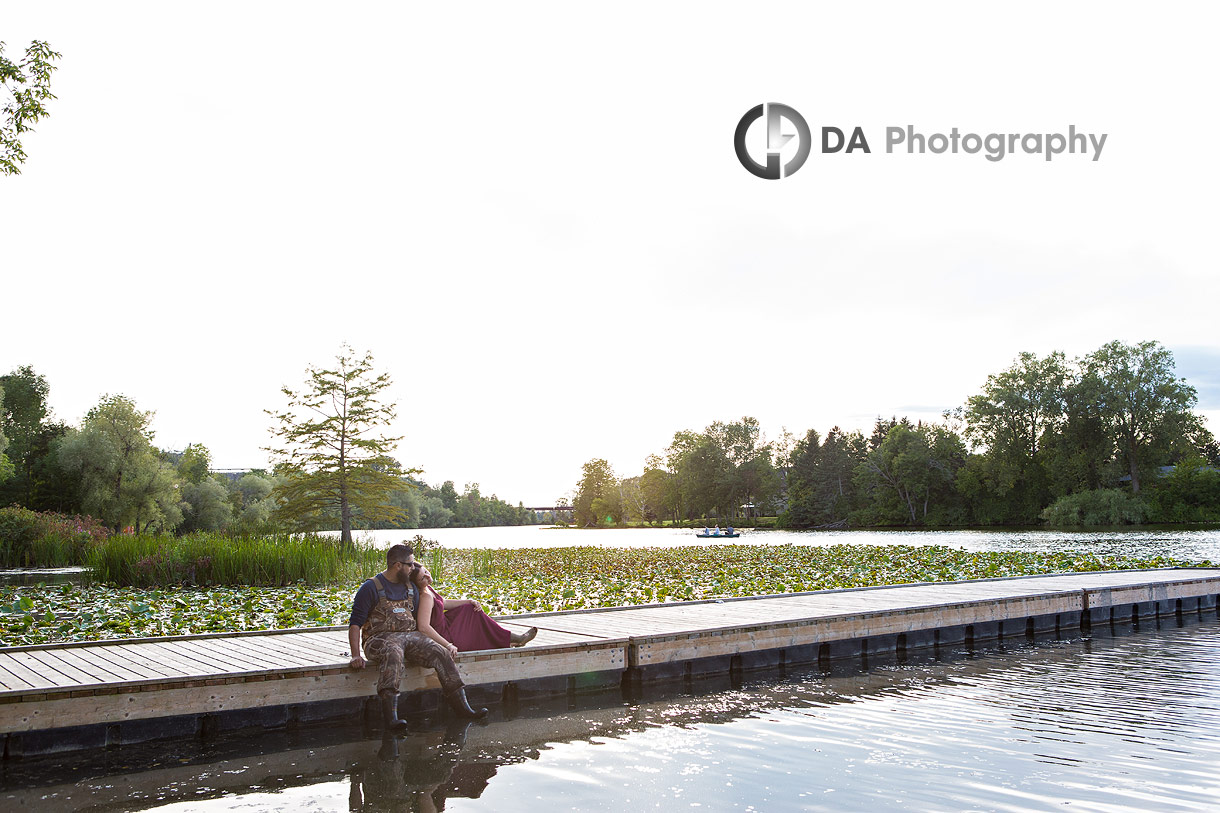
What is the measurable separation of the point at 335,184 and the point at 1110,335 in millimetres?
69030

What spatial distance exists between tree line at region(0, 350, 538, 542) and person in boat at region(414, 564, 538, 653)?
20.6 metres

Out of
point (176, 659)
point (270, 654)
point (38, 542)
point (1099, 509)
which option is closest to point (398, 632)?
point (270, 654)

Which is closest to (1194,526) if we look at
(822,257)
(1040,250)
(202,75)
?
(1040,250)

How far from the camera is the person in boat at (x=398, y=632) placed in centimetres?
785

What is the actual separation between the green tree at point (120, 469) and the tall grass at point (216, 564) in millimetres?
29180

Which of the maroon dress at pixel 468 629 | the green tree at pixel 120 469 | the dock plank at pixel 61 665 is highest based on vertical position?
the green tree at pixel 120 469

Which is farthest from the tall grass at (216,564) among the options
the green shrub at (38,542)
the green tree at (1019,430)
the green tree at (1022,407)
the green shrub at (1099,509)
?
the green tree at (1022,407)

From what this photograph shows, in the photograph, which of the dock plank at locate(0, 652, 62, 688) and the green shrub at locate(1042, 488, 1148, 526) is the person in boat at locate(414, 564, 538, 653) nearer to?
the dock plank at locate(0, 652, 62, 688)

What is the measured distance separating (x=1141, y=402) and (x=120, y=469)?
69449 mm

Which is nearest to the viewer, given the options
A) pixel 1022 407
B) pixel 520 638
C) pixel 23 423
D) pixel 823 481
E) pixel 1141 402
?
pixel 520 638

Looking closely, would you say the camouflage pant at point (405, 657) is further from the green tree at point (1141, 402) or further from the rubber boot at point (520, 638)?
the green tree at point (1141, 402)

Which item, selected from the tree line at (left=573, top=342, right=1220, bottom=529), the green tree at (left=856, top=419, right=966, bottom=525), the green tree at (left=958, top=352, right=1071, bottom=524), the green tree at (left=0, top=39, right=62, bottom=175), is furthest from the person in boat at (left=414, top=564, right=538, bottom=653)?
the green tree at (left=856, top=419, right=966, bottom=525)

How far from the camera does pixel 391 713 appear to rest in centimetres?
762

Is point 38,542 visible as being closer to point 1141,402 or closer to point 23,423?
point 23,423
